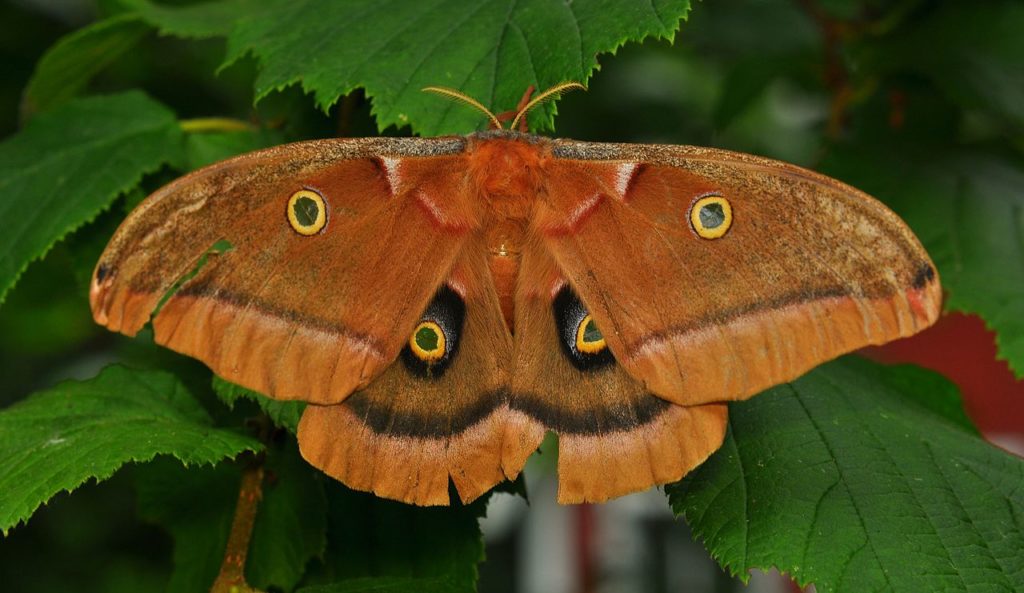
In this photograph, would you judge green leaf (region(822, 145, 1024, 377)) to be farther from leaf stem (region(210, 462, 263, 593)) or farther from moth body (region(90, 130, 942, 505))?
leaf stem (region(210, 462, 263, 593))

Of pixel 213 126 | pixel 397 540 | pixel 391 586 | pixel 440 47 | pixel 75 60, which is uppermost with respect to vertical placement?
pixel 75 60

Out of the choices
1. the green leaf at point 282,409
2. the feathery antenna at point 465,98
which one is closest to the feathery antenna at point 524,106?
the feathery antenna at point 465,98

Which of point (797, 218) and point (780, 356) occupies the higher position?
point (797, 218)

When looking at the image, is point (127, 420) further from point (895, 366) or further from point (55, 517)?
point (55, 517)

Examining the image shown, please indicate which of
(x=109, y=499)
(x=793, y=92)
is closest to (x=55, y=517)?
(x=109, y=499)

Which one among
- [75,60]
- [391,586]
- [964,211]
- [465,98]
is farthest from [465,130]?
[964,211]

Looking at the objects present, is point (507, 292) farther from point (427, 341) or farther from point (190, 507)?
point (190, 507)

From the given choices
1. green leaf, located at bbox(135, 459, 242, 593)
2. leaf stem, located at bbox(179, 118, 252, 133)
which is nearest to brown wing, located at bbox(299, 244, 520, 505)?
green leaf, located at bbox(135, 459, 242, 593)
